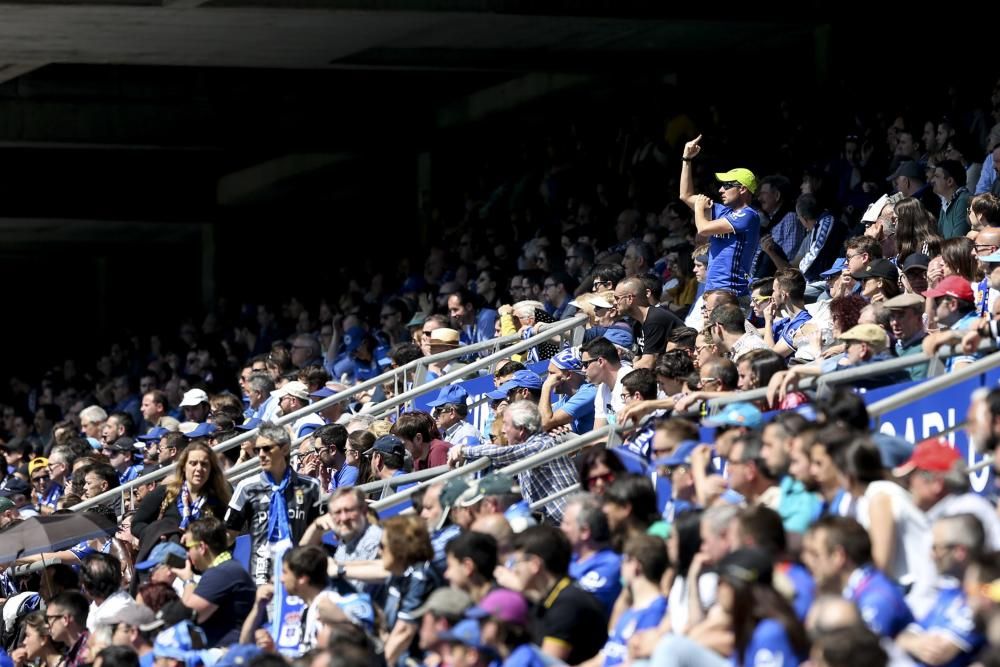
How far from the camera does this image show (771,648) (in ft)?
20.4

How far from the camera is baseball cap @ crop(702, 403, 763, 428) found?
8.11m

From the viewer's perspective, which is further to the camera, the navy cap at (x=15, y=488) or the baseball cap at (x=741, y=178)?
the navy cap at (x=15, y=488)

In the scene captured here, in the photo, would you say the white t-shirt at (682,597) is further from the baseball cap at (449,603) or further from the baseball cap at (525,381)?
the baseball cap at (525,381)

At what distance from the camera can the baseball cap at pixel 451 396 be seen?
12336mm

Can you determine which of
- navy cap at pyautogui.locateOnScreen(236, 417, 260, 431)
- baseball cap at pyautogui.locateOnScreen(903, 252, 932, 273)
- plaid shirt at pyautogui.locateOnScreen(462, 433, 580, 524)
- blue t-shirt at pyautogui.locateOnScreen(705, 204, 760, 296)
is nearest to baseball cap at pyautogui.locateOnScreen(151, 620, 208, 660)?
plaid shirt at pyautogui.locateOnScreen(462, 433, 580, 524)

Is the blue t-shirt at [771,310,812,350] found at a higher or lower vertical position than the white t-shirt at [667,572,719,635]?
lower

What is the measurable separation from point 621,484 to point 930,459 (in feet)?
4.18

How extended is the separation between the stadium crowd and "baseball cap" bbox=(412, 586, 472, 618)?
17 mm

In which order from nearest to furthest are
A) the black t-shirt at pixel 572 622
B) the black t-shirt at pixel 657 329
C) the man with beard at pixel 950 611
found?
the man with beard at pixel 950 611
the black t-shirt at pixel 572 622
the black t-shirt at pixel 657 329

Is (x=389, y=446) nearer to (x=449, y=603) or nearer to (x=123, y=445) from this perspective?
(x=449, y=603)

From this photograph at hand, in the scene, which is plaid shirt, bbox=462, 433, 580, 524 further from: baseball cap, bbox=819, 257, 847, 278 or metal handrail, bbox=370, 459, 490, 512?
baseball cap, bbox=819, 257, 847, 278

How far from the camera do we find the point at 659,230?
16594mm

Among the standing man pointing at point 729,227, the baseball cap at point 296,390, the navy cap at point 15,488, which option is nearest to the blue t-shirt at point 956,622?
the standing man pointing at point 729,227

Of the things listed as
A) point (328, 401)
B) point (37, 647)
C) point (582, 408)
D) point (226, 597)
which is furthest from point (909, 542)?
point (328, 401)
